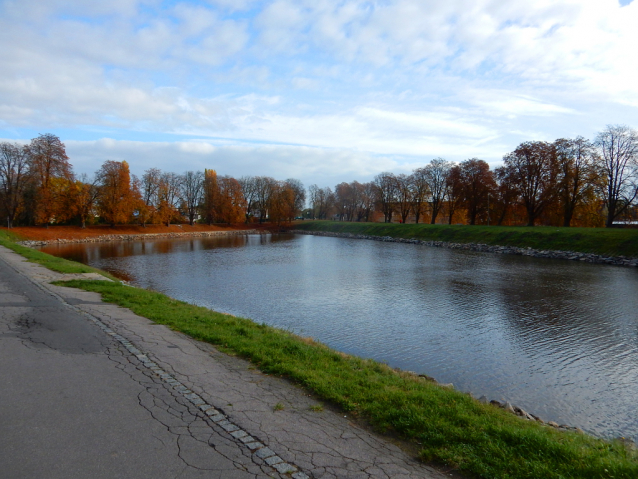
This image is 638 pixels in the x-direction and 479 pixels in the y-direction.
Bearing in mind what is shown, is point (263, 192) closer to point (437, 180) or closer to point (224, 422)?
point (437, 180)

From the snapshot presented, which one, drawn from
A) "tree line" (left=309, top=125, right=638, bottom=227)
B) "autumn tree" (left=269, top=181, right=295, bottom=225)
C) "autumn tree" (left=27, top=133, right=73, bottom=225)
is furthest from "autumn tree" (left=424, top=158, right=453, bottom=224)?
"autumn tree" (left=27, top=133, right=73, bottom=225)

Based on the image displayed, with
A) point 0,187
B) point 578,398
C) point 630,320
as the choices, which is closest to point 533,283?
point 630,320

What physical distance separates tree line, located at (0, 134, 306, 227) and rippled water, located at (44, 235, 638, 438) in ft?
96.4

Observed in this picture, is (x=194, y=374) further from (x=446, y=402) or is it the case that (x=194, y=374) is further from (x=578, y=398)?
(x=578, y=398)

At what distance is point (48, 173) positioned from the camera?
5247 centimetres

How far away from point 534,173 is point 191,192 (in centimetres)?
6173

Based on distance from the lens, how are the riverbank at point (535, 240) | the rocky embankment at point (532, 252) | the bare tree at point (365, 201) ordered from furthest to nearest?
the bare tree at point (365, 201), the riverbank at point (535, 240), the rocky embankment at point (532, 252)

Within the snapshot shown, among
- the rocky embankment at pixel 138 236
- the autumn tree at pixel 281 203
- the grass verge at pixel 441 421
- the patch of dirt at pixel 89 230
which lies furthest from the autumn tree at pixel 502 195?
the grass verge at pixel 441 421

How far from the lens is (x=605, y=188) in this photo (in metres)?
45.4

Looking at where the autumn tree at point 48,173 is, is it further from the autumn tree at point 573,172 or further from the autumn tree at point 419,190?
the autumn tree at point 573,172

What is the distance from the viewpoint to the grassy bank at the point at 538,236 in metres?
35.5

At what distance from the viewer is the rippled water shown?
30.1ft

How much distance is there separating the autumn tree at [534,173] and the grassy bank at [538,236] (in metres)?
4.73

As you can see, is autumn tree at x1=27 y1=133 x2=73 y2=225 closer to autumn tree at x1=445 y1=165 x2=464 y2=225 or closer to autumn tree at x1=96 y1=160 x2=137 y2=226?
autumn tree at x1=96 y1=160 x2=137 y2=226
